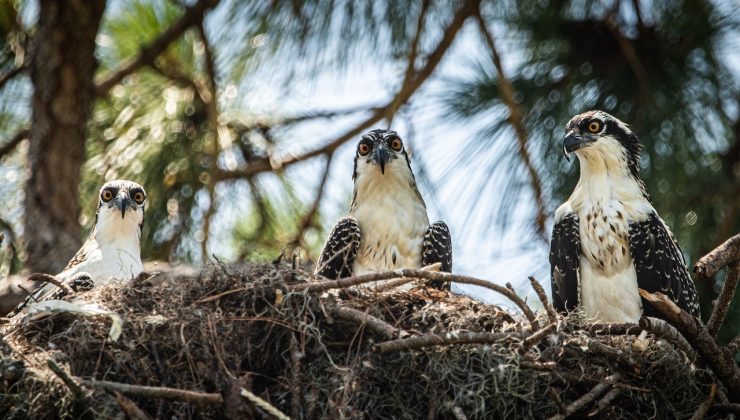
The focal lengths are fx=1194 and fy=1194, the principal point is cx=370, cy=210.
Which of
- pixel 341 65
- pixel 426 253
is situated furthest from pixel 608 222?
pixel 341 65

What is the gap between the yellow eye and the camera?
7.23 metres

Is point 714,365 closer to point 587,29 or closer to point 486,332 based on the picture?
point 486,332

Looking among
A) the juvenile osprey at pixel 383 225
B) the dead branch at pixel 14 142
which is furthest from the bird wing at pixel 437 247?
the dead branch at pixel 14 142

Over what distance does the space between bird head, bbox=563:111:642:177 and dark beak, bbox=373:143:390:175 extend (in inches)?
43.6

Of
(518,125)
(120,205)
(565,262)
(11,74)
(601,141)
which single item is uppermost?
(11,74)

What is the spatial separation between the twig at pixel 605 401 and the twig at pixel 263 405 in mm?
1471

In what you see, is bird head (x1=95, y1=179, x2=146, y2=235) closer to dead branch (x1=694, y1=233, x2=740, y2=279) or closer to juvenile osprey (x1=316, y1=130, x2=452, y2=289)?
juvenile osprey (x1=316, y1=130, x2=452, y2=289)

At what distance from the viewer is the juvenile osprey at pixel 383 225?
7.30 m

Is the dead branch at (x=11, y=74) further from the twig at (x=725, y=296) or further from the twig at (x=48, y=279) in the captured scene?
the twig at (x=725, y=296)

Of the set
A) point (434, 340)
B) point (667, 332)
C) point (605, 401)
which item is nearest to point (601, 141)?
point (667, 332)

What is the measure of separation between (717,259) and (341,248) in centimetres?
258

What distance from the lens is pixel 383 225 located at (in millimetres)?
7414

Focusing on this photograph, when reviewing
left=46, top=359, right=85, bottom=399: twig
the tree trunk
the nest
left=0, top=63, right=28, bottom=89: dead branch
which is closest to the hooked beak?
the nest

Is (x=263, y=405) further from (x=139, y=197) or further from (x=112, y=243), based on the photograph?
(x=139, y=197)
